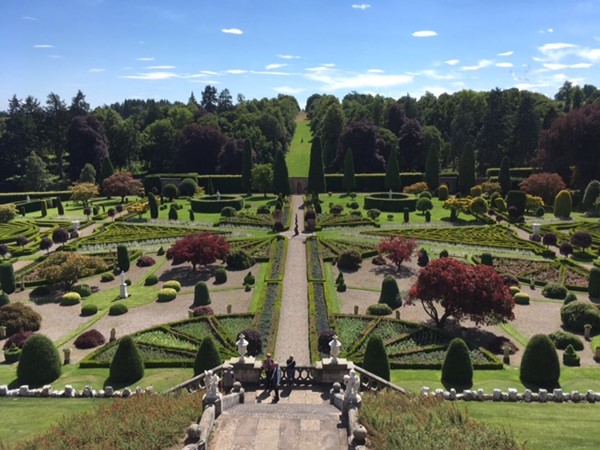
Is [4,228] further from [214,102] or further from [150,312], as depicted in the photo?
[214,102]

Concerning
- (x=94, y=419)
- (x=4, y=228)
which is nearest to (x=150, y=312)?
(x=94, y=419)

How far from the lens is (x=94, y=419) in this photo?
16.5 metres

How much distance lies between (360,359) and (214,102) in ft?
471

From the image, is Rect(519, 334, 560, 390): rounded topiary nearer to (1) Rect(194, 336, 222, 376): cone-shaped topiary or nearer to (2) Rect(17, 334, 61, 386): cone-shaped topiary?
(1) Rect(194, 336, 222, 376): cone-shaped topiary

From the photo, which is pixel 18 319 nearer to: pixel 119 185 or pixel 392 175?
pixel 119 185

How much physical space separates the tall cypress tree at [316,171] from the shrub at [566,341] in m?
52.9

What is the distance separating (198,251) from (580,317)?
26.8 metres

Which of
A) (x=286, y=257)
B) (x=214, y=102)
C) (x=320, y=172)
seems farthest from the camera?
(x=214, y=102)

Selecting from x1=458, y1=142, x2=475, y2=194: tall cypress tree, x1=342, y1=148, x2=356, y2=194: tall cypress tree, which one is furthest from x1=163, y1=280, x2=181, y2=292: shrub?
x1=458, y1=142, x2=475, y2=194: tall cypress tree

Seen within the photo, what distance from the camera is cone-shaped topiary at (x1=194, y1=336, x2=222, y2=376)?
2367 cm

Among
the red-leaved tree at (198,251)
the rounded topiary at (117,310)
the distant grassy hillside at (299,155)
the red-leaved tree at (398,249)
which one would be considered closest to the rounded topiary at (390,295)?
the red-leaved tree at (398,249)

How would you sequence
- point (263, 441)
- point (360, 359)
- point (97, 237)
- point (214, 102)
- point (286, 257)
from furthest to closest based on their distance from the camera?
point (214, 102)
point (97, 237)
point (286, 257)
point (360, 359)
point (263, 441)

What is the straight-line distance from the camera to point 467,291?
28.4m

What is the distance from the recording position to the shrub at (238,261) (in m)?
43.2
